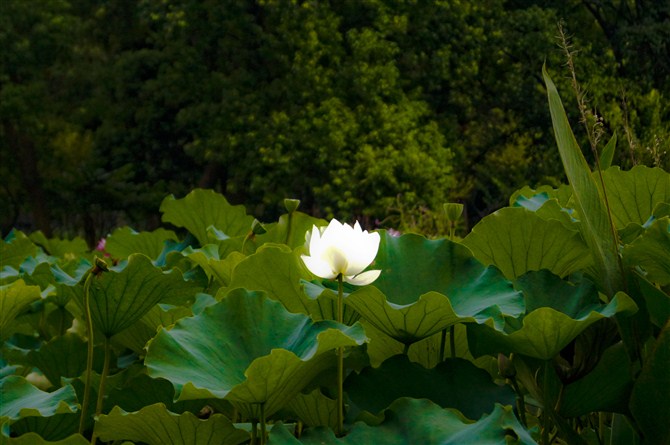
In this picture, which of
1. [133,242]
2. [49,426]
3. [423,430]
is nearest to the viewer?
[423,430]

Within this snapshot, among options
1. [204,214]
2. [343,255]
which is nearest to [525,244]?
[343,255]

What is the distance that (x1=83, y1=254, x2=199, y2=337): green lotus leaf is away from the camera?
1.23m

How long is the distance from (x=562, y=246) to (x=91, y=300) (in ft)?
2.09

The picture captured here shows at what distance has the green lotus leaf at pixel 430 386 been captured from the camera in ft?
3.31

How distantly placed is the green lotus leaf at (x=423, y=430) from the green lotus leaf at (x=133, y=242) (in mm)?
1381

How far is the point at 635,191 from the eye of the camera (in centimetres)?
138

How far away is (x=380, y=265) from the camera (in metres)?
1.16

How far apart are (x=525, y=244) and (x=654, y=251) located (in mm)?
240

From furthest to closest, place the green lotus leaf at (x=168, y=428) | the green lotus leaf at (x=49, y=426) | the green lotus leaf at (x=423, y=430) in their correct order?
1. the green lotus leaf at (x=49, y=426)
2. the green lotus leaf at (x=168, y=428)
3. the green lotus leaf at (x=423, y=430)

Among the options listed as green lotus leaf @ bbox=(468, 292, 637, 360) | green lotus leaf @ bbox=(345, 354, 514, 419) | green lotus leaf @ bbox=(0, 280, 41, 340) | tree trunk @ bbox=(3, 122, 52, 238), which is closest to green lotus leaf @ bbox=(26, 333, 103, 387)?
green lotus leaf @ bbox=(0, 280, 41, 340)

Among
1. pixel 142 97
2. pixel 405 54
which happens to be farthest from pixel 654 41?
pixel 142 97

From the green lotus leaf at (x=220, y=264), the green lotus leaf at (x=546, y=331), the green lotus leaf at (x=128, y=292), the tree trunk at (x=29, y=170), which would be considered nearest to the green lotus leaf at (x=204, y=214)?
the green lotus leaf at (x=220, y=264)

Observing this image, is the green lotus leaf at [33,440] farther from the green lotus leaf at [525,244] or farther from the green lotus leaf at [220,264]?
the green lotus leaf at [525,244]

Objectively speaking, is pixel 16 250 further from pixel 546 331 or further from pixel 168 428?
pixel 546 331
